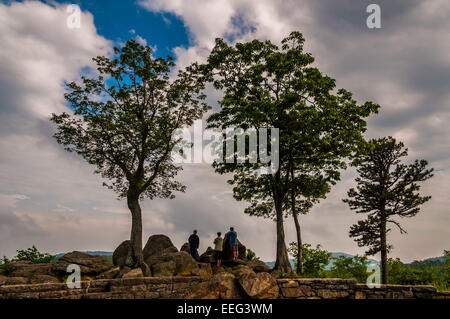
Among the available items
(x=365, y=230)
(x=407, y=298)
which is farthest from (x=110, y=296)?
(x=365, y=230)

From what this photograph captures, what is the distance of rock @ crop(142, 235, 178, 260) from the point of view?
2265 centimetres

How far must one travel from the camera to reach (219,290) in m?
10.1

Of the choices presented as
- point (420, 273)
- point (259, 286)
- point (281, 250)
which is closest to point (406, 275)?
point (420, 273)

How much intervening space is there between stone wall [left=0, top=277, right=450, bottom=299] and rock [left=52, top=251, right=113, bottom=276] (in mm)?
7457

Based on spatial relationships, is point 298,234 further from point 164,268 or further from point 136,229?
point 136,229

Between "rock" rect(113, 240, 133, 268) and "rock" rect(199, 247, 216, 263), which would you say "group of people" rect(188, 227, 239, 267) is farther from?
"rock" rect(113, 240, 133, 268)

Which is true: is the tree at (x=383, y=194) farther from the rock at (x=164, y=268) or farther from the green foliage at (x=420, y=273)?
the rock at (x=164, y=268)

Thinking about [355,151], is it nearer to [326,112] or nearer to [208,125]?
[326,112]

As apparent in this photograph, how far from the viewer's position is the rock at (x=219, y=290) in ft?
32.9

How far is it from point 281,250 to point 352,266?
1110 cm

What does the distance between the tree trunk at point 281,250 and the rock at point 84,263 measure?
11380 millimetres

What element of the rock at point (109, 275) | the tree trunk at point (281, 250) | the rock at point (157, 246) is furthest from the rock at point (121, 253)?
the tree trunk at point (281, 250)

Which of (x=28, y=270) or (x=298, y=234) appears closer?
(x=28, y=270)

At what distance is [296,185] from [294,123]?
195 inches
